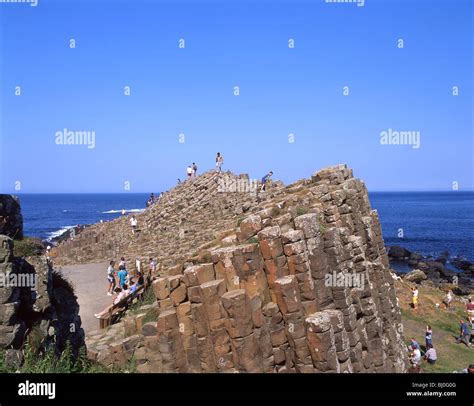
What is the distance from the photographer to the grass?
23.7 metres

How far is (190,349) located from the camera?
1490cm

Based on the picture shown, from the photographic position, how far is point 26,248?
13.0m

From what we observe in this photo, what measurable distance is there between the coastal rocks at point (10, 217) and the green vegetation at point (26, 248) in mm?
291

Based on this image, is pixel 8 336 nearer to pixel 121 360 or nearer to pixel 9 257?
pixel 9 257

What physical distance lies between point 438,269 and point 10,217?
59787 millimetres

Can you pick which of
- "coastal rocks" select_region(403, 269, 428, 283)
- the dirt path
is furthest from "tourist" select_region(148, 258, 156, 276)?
"coastal rocks" select_region(403, 269, 428, 283)

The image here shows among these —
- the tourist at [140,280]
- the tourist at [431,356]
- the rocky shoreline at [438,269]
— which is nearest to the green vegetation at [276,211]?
the tourist at [140,280]

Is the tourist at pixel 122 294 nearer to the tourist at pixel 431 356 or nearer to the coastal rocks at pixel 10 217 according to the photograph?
the coastal rocks at pixel 10 217

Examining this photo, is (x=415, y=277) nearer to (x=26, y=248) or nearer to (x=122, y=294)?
(x=122, y=294)

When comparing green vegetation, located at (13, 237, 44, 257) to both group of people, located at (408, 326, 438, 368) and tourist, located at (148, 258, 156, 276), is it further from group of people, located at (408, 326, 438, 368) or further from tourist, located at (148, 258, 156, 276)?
group of people, located at (408, 326, 438, 368)

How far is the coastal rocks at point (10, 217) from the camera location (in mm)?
12305

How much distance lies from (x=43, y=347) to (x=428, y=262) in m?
63.0

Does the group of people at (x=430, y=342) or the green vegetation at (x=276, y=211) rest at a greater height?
the green vegetation at (x=276, y=211)
